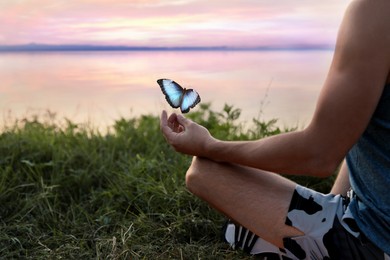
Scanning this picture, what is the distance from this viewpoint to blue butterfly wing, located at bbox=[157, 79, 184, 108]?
2.05 meters

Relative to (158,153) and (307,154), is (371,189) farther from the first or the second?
(158,153)

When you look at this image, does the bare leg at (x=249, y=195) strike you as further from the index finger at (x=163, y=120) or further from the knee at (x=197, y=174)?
the index finger at (x=163, y=120)

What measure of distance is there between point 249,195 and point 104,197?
1.05 m

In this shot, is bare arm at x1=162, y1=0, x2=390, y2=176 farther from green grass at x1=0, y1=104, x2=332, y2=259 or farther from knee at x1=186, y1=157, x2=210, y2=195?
green grass at x1=0, y1=104, x2=332, y2=259

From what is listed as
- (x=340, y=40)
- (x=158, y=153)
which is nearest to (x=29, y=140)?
(x=158, y=153)

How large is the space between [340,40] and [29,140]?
89.2 inches

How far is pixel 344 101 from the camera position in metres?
1.60

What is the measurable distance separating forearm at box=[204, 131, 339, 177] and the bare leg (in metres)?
0.11

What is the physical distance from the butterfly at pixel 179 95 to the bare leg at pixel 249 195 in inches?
7.0

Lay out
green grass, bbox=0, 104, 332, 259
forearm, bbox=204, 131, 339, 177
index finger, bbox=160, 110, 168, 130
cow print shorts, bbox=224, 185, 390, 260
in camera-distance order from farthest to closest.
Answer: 1. green grass, bbox=0, 104, 332, 259
2. index finger, bbox=160, 110, 168, 130
3. cow print shorts, bbox=224, 185, 390, 260
4. forearm, bbox=204, 131, 339, 177

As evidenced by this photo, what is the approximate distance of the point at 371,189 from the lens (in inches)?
72.9

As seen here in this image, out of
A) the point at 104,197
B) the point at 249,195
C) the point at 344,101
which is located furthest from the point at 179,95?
the point at 104,197

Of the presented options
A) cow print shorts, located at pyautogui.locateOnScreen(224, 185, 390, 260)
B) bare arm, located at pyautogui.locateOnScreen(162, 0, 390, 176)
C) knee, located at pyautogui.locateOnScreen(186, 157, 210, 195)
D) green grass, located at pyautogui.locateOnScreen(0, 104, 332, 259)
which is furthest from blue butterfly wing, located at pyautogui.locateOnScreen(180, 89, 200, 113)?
green grass, located at pyautogui.locateOnScreen(0, 104, 332, 259)

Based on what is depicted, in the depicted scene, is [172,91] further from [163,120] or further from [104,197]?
[104,197]
